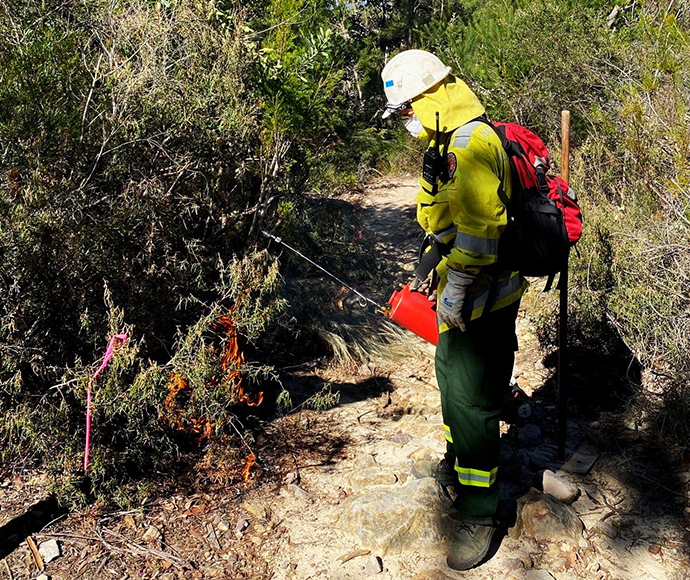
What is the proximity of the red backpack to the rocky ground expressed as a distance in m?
1.20

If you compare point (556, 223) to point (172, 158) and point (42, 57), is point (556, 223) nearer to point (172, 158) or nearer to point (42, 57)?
point (172, 158)

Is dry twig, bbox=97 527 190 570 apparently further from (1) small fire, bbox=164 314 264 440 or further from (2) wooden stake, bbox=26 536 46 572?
(1) small fire, bbox=164 314 264 440

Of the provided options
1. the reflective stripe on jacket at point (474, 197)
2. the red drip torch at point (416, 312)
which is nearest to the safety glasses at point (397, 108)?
the reflective stripe on jacket at point (474, 197)

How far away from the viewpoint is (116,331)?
10.2ft

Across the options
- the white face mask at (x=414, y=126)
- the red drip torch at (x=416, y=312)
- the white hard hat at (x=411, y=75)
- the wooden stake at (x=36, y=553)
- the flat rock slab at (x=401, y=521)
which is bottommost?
the flat rock slab at (x=401, y=521)

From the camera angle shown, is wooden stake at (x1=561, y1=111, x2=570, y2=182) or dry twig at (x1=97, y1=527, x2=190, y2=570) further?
wooden stake at (x1=561, y1=111, x2=570, y2=182)

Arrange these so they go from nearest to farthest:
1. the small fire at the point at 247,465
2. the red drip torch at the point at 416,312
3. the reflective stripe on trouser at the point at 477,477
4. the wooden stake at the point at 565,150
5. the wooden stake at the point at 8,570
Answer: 1. the wooden stake at the point at 8,570
2. the reflective stripe on trouser at the point at 477,477
3. the red drip torch at the point at 416,312
4. the small fire at the point at 247,465
5. the wooden stake at the point at 565,150

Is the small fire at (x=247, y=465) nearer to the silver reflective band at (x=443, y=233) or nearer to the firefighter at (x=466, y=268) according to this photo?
the firefighter at (x=466, y=268)

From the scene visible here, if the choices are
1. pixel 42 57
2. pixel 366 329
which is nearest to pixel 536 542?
pixel 366 329

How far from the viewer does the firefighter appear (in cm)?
266

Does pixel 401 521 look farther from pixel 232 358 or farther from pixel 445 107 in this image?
pixel 445 107

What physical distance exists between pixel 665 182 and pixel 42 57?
4048mm

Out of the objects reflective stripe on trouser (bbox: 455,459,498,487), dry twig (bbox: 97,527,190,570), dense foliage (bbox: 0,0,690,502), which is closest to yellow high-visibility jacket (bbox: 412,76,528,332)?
reflective stripe on trouser (bbox: 455,459,498,487)

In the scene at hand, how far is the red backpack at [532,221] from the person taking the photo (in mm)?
2893
